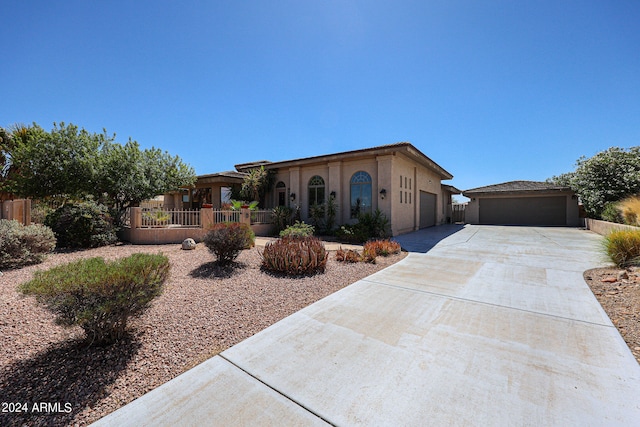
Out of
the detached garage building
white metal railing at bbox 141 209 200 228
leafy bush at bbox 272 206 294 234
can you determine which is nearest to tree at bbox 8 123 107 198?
white metal railing at bbox 141 209 200 228

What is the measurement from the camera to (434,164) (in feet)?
52.8

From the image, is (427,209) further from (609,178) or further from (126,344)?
(126,344)

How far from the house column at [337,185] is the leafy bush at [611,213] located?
44.3 feet

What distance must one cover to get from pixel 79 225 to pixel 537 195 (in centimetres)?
2973

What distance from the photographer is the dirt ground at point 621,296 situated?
320 centimetres

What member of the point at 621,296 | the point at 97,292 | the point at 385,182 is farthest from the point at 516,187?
the point at 97,292

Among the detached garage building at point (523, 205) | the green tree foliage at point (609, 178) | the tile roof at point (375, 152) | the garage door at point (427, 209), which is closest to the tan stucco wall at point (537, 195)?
the detached garage building at point (523, 205)

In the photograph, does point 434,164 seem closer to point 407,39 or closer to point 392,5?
point 407,39

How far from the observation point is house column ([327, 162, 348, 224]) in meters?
13.8

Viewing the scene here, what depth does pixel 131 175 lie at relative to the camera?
1153 cm

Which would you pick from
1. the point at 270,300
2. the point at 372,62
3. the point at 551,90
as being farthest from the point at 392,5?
the point at 270,300

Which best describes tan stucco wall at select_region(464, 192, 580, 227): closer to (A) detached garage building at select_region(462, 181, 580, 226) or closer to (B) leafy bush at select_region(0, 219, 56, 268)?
(A) detached garage building at select_region(462, 181, 580, 226)

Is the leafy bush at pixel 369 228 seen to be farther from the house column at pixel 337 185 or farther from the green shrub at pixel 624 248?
the green shrub at pixel 624 248

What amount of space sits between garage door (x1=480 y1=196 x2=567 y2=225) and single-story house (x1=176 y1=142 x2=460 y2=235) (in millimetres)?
8152
